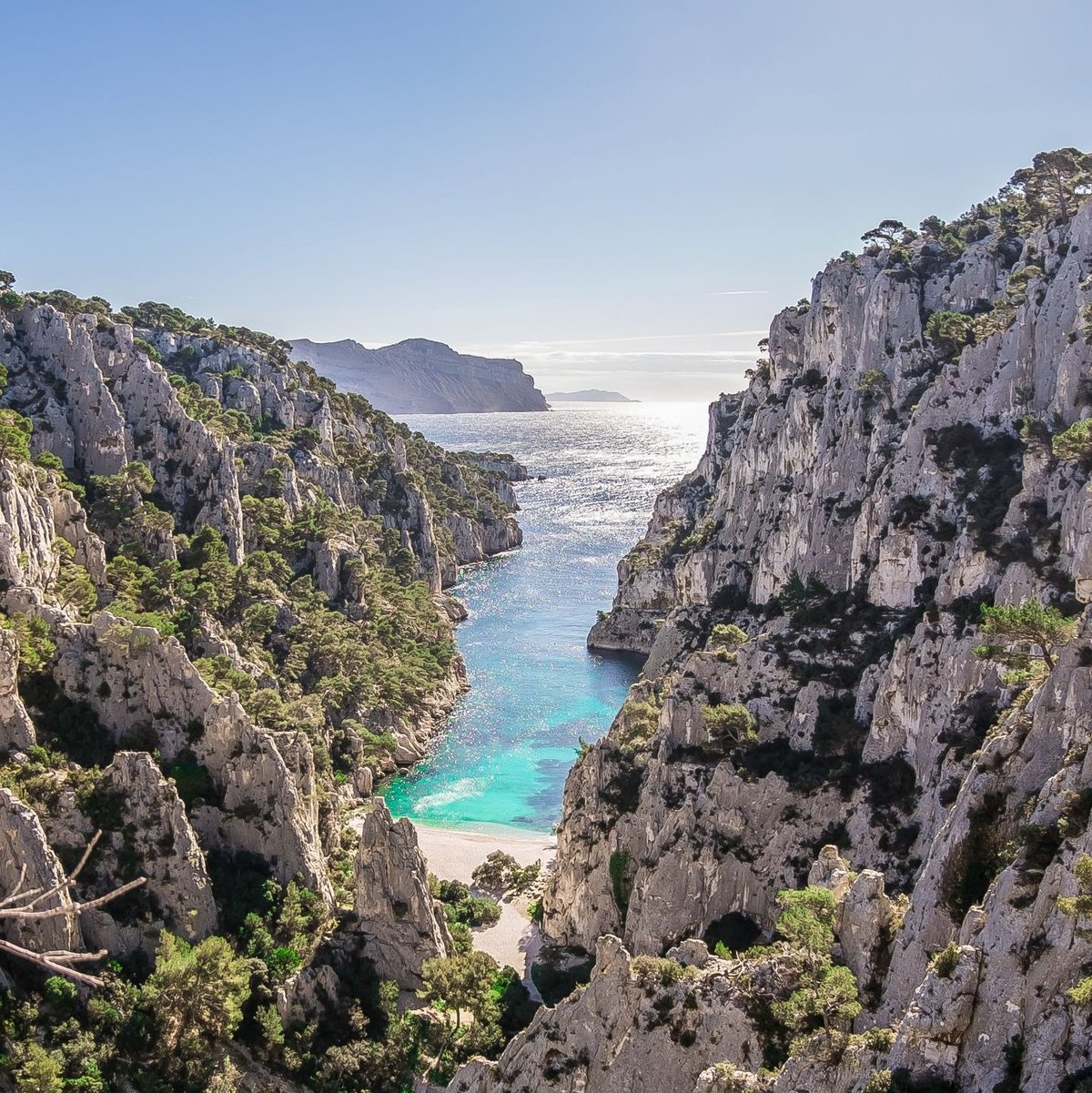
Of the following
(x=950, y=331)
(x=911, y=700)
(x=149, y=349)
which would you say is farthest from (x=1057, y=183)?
(x=149, y=349)

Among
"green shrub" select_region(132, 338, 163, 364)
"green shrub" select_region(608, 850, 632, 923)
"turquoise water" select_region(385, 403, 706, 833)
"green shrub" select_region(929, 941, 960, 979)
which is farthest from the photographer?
"green shrub" select_region(132, 338, 163, 364)

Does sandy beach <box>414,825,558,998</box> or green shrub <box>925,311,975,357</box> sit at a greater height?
green shrub <box>925,311,975,357</box>

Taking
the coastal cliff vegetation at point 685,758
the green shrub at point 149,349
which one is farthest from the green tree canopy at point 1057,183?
the green shrub at point 149,349

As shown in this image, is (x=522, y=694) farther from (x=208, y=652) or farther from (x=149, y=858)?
(x=149, y=858)

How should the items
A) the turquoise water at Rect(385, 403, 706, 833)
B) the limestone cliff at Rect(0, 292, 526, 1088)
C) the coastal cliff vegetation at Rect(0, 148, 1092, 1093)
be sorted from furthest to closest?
the turquoise water at Rect(385, 403, 706, 833), the limestone cliff at Rect(0, 292, 526, 1088), the coastal cliff vegetation at Rect(0, 148, 1092, 1093)

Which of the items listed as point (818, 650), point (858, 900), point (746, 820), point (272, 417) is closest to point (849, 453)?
point (818, 650)

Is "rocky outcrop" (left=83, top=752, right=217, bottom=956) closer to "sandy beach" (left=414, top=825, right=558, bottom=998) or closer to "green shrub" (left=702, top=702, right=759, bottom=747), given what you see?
"sandy beach" (left=414, top=825, right=558, bottom=998)

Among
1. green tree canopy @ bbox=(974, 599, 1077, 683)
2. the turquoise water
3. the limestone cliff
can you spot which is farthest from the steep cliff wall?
the turquoise water
